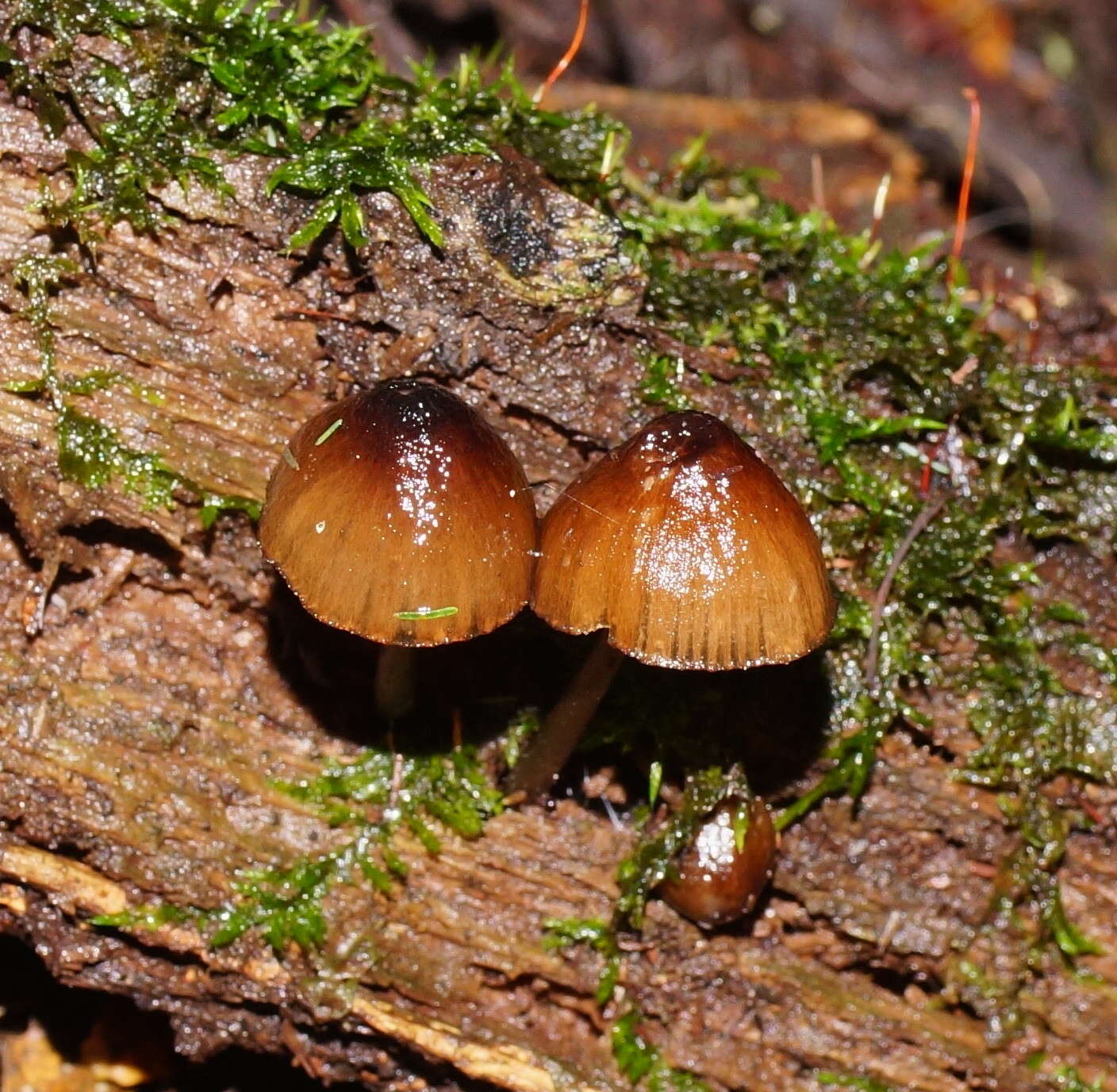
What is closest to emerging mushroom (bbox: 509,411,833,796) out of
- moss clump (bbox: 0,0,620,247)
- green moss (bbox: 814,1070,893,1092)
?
moss clump (bbox: 0,0,620,247)

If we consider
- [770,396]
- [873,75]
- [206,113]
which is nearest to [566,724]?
[770,396]

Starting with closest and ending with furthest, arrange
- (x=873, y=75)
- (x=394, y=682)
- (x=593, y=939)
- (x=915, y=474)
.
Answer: (x=394, y=682) < (x=593, y=939) < (x=915, y=474) < (x=873, y=75)

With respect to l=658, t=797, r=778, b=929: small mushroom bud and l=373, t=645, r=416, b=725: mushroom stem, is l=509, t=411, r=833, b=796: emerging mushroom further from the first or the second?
l=658, t=797, r=778, b=929: small mushroom bud

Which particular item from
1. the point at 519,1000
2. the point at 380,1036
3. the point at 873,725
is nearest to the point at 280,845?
the point at 380,1036

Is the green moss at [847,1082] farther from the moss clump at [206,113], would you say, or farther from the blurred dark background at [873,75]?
the blurred dark background at [873,75]

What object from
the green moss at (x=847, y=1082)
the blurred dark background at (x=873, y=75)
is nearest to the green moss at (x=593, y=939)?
the green moss at (x=847, y=1082)

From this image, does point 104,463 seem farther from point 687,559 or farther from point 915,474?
point 915,474
